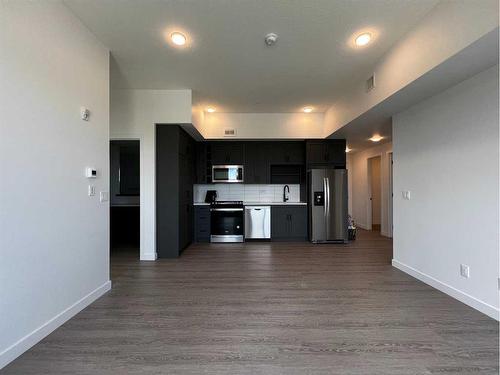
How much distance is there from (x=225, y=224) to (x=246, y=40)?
3.62 meters

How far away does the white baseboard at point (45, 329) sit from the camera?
5.23ft

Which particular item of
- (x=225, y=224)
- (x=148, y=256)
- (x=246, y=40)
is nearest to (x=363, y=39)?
(x=246, y=40)

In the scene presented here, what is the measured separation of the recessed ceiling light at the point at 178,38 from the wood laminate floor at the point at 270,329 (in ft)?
8.80

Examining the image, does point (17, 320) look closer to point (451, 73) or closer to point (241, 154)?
point (451, 73)

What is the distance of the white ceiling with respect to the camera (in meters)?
2.08

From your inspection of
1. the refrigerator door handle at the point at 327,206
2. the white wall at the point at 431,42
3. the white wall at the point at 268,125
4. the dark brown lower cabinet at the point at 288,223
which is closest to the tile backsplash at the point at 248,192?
the dark brown lower cabinet at the point at 288,223

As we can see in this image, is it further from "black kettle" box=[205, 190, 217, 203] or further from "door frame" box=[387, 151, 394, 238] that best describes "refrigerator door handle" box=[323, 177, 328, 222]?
"black kettle" box=[205, 190, 217, 203]

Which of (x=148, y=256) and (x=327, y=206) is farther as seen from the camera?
(x=327, y=206)

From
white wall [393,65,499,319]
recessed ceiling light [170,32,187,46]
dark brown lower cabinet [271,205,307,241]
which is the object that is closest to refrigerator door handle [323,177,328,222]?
dark brown lower cabinet [271,205,307,241]

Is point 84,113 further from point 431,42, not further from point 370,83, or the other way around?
point 370,83

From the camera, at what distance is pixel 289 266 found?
3615mm

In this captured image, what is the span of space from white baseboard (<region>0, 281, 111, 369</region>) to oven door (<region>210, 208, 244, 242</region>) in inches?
109

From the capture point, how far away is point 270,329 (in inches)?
77.6

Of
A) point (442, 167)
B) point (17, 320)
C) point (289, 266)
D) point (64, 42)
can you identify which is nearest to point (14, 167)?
point (17, 320)
